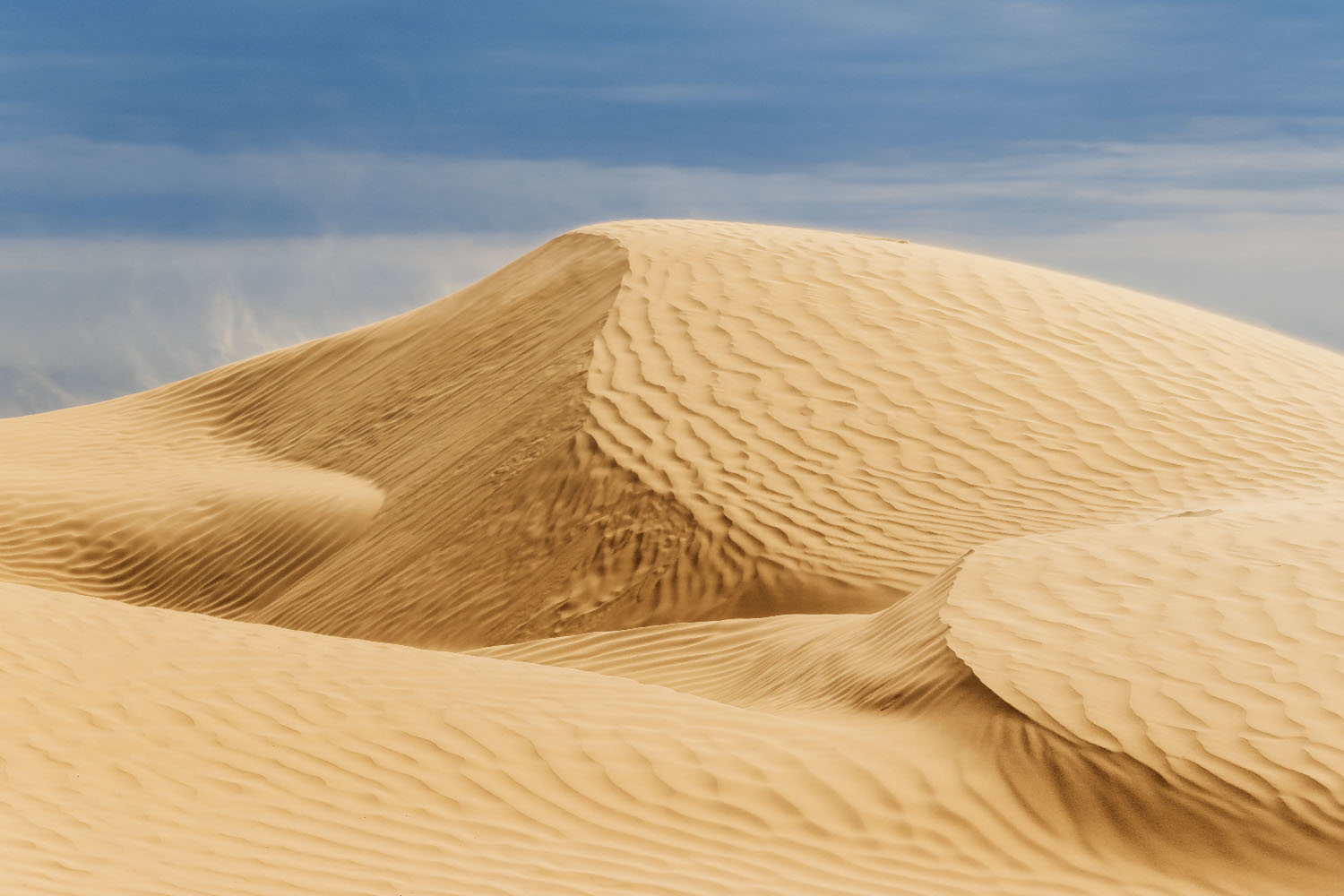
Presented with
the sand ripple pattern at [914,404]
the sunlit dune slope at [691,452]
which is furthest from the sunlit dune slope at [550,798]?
the sand ripple pattern at [914,404]

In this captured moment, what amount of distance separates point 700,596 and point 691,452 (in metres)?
1.71

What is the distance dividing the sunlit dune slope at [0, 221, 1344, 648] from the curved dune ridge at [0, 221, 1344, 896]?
0.05m

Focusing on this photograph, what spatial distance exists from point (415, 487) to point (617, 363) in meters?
2.60

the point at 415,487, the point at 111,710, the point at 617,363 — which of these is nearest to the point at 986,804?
the point at 111,710

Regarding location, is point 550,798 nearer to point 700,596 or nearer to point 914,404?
point 700,596

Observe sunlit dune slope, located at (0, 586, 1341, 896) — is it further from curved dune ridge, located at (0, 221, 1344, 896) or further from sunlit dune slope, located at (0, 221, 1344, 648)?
sunlit dune slope, located at (0, 221, 1344, 648)

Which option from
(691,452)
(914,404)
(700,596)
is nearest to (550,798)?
(700,596)

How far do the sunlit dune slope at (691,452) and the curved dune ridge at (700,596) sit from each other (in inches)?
1.9

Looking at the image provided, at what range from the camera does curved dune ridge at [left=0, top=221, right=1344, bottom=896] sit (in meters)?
5.94

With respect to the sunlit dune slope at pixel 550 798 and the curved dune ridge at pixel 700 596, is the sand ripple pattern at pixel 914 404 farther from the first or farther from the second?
the sunlit dune slope at pixel 550 798

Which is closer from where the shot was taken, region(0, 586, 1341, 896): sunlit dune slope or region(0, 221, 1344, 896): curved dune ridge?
region(0, 586, 1341, 896): sunlit dune slope

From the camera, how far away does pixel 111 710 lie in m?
6.95

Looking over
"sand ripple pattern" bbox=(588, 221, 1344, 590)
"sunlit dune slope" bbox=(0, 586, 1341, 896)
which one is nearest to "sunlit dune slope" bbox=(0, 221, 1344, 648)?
"sand ripple pattern" bbox=(588, 221, 1344, 590)

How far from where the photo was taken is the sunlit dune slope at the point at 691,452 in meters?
11.8
